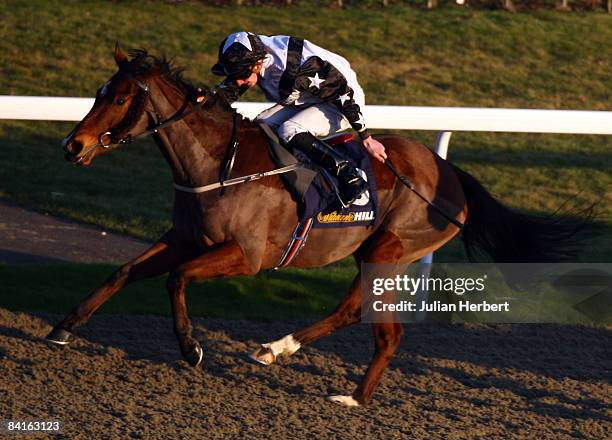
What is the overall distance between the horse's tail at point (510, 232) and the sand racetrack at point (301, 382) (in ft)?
1.81

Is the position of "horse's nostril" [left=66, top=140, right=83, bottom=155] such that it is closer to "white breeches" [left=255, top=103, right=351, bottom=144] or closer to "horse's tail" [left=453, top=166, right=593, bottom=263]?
"white breeches" [left=255, top=103, right=351, bottom=144]

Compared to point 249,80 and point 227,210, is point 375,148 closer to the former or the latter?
point 249,80

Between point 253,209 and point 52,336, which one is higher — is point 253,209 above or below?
above

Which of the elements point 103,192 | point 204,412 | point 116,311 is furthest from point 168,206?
point 204,412

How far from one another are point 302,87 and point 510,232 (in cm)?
154

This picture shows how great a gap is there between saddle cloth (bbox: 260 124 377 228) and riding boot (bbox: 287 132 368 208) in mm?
45

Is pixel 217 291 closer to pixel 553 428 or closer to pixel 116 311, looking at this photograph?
pixel 116 311

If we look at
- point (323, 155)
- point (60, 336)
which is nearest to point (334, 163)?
point (323, 155)

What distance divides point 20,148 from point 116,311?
481cm

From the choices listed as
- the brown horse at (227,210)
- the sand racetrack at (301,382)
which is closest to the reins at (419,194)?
the brown horse at (227,210)

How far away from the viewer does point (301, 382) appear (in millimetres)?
5402

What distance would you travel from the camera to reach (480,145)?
11.6m

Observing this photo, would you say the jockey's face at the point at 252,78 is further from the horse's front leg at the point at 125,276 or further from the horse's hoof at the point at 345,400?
the horse's hoof at the point at 345,400

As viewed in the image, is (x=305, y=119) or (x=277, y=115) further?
(x=277, y=115)
